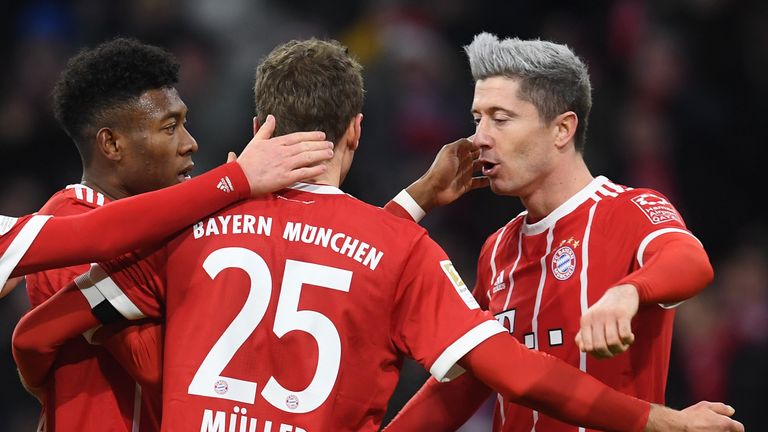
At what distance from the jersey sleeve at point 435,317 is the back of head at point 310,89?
48cm

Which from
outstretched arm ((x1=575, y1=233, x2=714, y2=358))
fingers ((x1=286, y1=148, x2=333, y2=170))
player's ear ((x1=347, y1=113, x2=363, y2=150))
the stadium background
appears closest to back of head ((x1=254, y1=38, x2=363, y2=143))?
player's ear ((x1=347, y1=113, x2=363, y2=150))

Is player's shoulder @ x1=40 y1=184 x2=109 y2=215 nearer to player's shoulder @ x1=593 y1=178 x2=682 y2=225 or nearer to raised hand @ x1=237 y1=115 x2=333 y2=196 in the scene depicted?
raised hand @ x1=237 y1=115 x2=333 y2=196

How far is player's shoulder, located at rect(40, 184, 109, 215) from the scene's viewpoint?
3.65 metres

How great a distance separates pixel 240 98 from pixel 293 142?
6601 mm

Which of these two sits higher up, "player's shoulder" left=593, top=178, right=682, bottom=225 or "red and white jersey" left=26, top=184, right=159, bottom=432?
"player's shoulder" left=593, top=178, right=682, bottom=225

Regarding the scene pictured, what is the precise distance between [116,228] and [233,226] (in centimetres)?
34

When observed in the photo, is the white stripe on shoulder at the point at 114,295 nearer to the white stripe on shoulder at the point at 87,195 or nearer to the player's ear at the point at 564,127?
the white stripe on shoulder at the point at 87,195

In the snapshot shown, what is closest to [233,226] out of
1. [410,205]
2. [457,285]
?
[457,285]

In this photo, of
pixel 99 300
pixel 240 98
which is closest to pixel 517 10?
pixel 240 98

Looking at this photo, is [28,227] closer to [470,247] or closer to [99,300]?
[99,300]

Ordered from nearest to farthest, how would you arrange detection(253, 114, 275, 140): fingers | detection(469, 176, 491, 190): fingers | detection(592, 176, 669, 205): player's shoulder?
detection(253, 114, 275, 140): fingers, detection(592, 176, 669, 205): player's shoulder, detection(469, 176, 491, 190): fingers

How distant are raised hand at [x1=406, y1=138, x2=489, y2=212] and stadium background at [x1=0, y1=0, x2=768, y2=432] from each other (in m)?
3.81

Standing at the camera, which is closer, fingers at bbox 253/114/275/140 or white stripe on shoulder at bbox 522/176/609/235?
fingers at bbox 253/114/275/140

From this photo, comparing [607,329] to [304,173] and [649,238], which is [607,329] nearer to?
[649,238]
